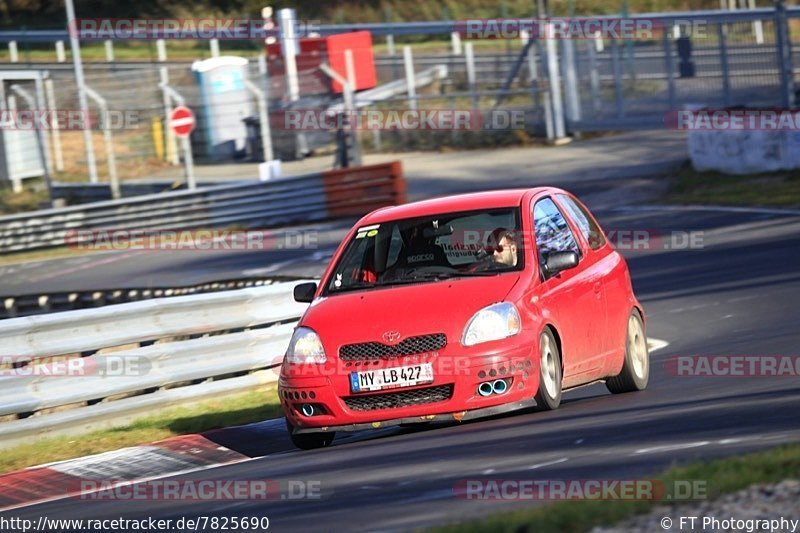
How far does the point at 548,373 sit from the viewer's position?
955 cm

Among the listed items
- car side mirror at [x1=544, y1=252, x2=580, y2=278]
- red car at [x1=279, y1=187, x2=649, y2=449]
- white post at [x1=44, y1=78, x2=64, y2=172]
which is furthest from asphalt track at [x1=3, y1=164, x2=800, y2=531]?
white post at [x1=44, y1=78, x2=64, y2=172]

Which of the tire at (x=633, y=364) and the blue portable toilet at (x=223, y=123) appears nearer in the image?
the tire at (x=633, y=364)

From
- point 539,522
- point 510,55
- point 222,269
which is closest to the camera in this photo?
point 539,522

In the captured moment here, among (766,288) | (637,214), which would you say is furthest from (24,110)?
(766,288)

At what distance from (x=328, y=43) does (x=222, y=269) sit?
57.8 feet

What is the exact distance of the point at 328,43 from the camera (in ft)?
129

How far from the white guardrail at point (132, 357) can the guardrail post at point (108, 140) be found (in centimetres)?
1744

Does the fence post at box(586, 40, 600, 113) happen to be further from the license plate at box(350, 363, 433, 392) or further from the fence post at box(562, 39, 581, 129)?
the license plate at box(350, 363, 433, 392)

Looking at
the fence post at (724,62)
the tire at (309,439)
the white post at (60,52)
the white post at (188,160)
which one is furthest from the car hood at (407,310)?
the white post at (60,52)

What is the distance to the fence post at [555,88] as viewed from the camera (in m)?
34.1

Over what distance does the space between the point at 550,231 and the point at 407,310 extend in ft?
4.89

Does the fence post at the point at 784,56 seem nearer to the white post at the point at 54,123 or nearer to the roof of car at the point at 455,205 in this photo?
the white post at the point at 54,123

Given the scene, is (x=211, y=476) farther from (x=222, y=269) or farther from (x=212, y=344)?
(x=222, y=269)

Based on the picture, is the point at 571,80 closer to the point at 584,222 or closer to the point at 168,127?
the point at 168,127
